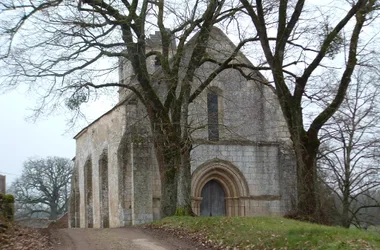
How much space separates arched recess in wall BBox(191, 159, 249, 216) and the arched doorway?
29cm

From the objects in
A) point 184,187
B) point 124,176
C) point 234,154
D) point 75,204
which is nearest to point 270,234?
point 184,187

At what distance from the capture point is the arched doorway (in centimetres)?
2562

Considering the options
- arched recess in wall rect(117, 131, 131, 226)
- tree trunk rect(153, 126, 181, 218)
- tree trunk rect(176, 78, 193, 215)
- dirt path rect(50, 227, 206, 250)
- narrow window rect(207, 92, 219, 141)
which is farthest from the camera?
narrow window rect(207, 92, 219, 141)

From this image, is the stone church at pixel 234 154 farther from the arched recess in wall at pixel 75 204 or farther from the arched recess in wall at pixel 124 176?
the arched recess in wall at pixel 75 204

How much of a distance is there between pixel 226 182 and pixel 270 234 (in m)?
13.0

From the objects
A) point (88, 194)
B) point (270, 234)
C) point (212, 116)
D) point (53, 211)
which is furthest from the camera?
point (53, 211)

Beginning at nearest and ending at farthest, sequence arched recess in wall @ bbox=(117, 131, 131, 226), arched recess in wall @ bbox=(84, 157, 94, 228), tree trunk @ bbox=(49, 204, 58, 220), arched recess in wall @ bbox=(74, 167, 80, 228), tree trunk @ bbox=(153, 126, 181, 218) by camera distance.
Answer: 1. tree trunk @ bbox=(153, 126, 181, 218)
2. arched recess in wall @ bbox=(117, 131, 131, 226)
3. arched recess in wall @ bbox=(84, 157, 94, 228)
4. arched recess in wall @ bbox=(74, 167, 80, 228)
5. tree trunk @ bbox=(49, 204, 58, 220)

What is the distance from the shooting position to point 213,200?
84.6 feet

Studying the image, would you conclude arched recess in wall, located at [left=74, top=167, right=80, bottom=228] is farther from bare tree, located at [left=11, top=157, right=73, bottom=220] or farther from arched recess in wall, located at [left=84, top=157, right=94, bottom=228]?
bare tree, located at [left=11, top=157, right=73, bottom=220]

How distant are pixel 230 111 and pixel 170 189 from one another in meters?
7.51

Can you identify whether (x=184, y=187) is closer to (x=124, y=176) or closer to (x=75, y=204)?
(x=124, y=176)

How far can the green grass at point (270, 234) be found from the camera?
34.1 ft

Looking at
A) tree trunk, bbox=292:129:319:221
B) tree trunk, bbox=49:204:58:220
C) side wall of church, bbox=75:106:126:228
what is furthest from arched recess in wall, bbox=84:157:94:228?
tree trunk, bbox=49:204:58:220

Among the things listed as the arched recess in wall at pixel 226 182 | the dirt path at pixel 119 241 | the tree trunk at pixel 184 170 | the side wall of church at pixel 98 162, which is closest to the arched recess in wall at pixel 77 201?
the side wall of church at pixel 98 162
